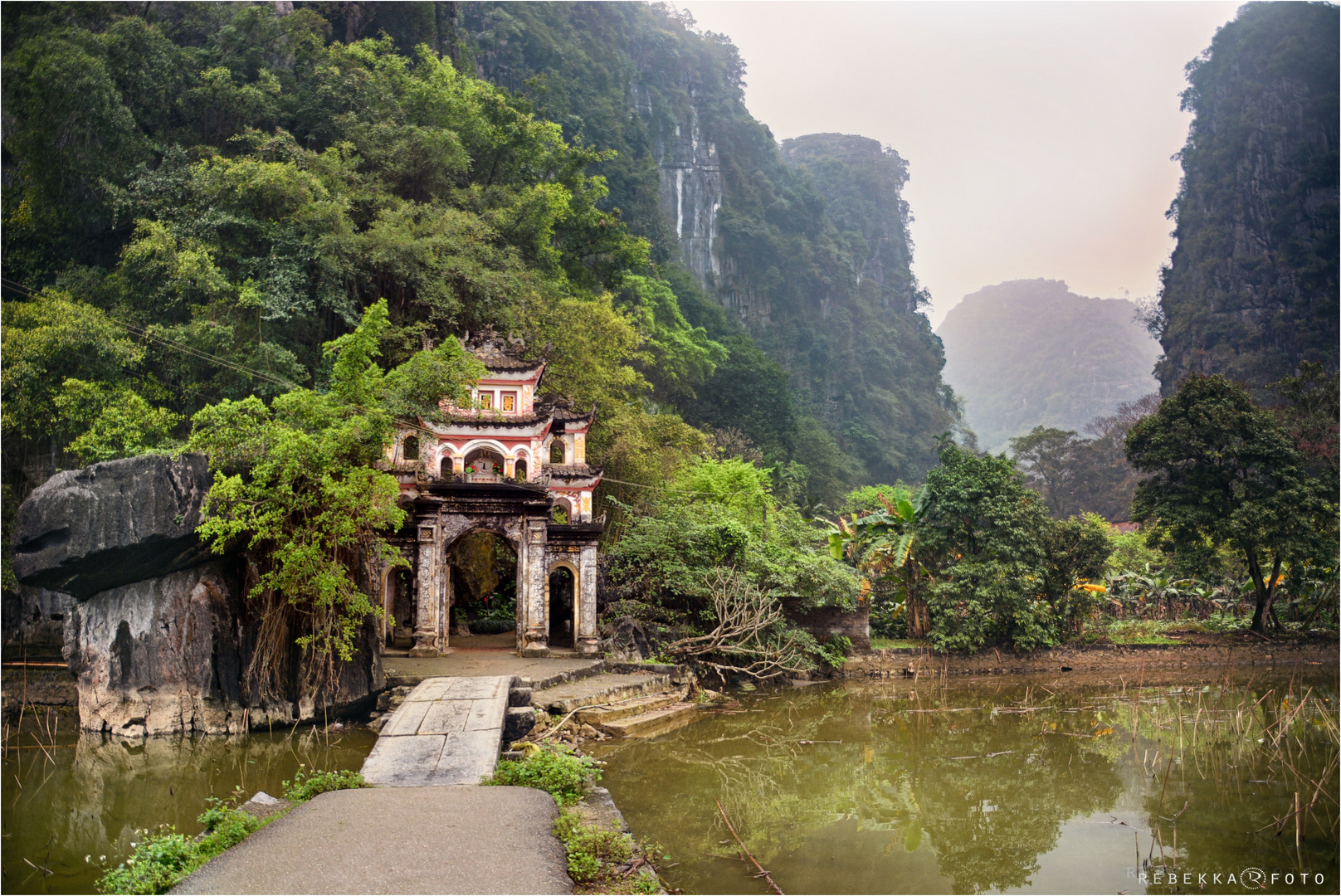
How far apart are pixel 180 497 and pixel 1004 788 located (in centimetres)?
928

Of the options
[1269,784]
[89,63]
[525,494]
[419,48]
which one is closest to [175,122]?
[89,63]

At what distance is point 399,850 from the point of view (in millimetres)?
4863

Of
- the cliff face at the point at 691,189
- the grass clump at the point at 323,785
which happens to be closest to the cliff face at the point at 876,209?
the cliff face at the point at 691,189

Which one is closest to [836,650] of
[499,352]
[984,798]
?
[984,798]

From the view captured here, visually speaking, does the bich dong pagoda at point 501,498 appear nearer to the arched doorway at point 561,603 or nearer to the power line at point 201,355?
the arched doorway at point 561,603

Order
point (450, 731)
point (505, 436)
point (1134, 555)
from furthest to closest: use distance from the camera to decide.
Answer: point (1134, 555), point (505, 436), point (450, 731)

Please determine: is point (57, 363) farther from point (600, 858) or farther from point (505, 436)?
point (600, 858)

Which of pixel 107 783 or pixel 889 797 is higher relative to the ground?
pixel 107 783

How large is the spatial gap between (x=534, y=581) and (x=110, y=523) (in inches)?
246

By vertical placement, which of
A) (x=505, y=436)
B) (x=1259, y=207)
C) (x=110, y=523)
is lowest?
(x=110, y=523)

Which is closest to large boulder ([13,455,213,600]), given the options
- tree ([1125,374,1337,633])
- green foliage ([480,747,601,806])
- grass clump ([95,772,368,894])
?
grass clump ([95,772,368,894])

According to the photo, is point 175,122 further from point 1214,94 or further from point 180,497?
point 1214,94

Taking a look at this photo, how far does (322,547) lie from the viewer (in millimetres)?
9734

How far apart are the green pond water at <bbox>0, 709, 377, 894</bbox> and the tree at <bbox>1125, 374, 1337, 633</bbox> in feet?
58.2
